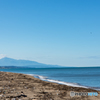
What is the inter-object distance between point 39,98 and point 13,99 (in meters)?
2.14

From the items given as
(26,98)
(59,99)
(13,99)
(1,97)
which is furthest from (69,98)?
(1,97)

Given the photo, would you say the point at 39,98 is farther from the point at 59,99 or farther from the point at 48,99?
the point at 59,99

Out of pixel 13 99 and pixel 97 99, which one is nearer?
pixel 13 99

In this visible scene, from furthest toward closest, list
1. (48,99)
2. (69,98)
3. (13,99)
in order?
1. (69,98)
2. (48,99)
3. (13,99)

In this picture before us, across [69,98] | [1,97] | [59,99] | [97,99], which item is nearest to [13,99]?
[1,97]

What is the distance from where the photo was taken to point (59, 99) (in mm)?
11906

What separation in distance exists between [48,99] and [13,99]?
2.74 metres

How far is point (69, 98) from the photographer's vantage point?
12398 mm

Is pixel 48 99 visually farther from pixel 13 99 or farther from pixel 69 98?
pixel 13 99

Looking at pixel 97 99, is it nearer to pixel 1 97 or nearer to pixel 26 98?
pixel 26 98

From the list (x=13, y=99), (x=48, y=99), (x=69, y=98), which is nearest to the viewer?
(x=13, y=99)

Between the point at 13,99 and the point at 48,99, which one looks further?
the point at 48,99

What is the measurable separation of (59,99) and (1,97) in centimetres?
463

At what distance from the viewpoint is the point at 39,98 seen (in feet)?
39.0
